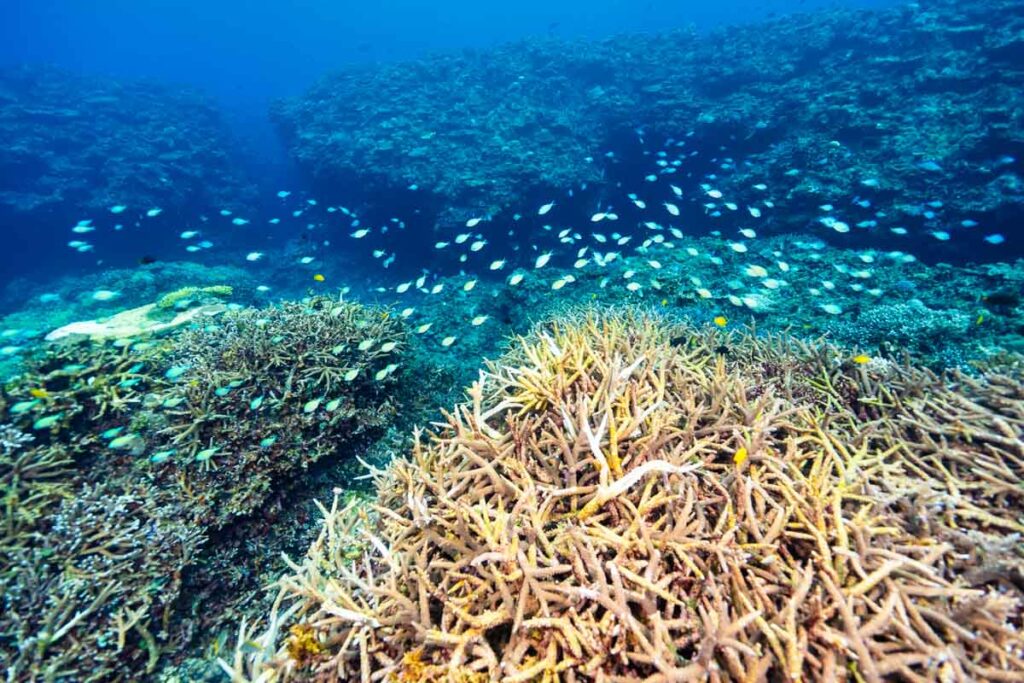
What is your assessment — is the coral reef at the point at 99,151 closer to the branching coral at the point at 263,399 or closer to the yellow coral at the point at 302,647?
the branching coral at the point at 263,399

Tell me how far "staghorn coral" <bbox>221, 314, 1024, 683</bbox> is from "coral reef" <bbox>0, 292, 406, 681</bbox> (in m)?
2.50

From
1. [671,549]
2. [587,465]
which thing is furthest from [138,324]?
[671,549]

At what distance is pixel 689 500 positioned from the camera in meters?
2.36

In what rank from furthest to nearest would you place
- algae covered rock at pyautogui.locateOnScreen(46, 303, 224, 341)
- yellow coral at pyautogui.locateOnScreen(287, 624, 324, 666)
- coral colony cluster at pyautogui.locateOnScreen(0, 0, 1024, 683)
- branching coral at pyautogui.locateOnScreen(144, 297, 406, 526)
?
algae covered rock at pyautogui.locateOnScreen(46, 303, 224, 341) → branching coral at pyautogui.locateOnScreen(144, 297, 406, 526) → yellow coral at pyautogui.locateOnScreen(287, 624, 324, 666) → coral colony cluster at pyautogui.locateOnScreen(0, 0, 1024, 683)

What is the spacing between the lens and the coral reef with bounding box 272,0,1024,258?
14.1 m

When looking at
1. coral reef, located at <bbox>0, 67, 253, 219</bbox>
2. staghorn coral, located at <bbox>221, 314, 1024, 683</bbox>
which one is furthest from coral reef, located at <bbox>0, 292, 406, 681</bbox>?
coral reef, located at <bbox>0, 67, 253, 219</bbox>

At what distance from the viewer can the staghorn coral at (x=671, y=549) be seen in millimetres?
1819

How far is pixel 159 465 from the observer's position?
514 cm

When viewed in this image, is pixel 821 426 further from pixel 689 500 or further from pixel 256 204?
pixel 256 204

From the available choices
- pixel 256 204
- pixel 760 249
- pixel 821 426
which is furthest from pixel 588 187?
pixel 256 204

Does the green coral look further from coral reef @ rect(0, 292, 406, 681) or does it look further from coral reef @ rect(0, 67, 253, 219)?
coral reef @ rect(0, 67, 253, 219)

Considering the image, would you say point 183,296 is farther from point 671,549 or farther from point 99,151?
point 99,151

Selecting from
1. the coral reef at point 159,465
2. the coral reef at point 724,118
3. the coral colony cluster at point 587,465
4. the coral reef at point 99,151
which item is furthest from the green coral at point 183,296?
the coral reef at point 99,151

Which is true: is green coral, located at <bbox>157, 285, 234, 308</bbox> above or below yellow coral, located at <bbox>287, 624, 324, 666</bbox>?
below
